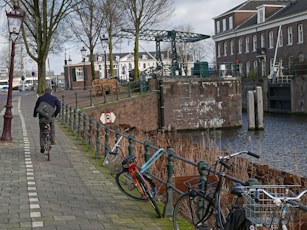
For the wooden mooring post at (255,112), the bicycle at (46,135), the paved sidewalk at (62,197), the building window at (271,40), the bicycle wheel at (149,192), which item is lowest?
the wooden mooring post at (255,112)

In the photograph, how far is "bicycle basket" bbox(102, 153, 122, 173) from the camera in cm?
1108

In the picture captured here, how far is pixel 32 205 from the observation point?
768cm

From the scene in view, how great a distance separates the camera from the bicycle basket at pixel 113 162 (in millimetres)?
11081

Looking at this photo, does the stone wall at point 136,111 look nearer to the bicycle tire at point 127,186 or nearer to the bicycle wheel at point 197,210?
the bicycle tire at point 127,186

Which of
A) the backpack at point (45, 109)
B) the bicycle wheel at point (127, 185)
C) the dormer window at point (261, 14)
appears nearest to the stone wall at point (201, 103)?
the backpack at point (45, 109)

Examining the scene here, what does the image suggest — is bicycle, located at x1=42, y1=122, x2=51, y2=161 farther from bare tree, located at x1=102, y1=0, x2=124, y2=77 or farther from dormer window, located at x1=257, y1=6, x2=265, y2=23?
dormer window, located at x1=257, y1=6, x2=265, y2=23

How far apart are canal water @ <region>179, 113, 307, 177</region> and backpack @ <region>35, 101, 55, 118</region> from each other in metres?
5.32

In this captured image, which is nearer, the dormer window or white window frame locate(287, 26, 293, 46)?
white window frame locate(287, 26, 293, 46)

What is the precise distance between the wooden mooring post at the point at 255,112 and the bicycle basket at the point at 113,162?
76.1ft

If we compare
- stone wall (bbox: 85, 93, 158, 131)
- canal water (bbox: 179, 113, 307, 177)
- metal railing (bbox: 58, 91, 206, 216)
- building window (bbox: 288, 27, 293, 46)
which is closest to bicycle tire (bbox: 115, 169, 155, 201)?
metal railing (bbox: 58, 91, 206, 216)

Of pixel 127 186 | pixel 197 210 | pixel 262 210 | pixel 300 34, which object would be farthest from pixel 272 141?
pixel 300 34

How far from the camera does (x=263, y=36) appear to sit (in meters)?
61.3

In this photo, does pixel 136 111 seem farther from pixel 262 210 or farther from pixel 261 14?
pixel 261 14

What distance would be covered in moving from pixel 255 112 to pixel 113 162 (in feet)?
81.6
